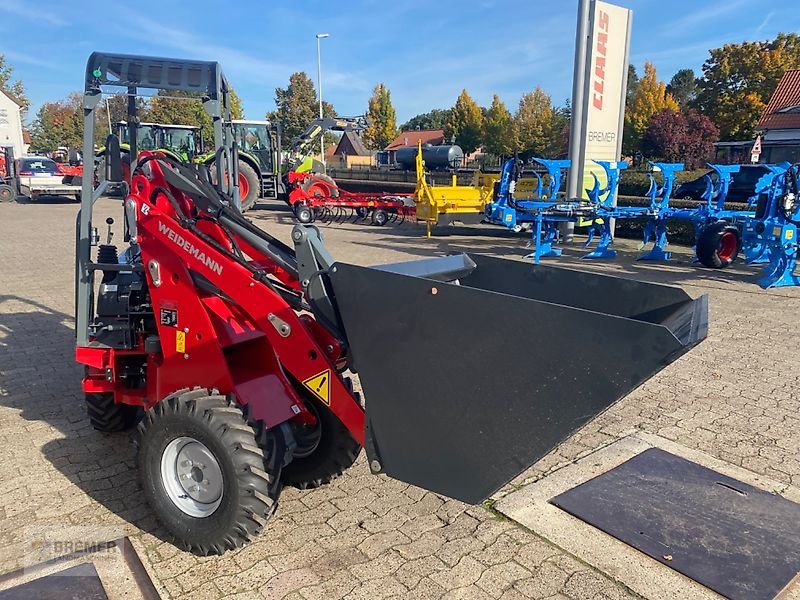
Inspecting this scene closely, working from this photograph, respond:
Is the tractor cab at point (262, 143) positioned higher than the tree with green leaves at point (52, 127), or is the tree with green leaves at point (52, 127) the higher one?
the tree with green leaves at point (52, 127)

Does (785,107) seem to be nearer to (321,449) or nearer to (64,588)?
(321,449)

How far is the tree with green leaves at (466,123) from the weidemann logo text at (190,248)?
46.8 meters

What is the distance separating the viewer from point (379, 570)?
2922 mm

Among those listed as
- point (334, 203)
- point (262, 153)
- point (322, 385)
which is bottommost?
point (322, 385)

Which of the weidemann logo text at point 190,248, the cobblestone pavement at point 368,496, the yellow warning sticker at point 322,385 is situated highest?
the weidemann logo text at point 190,248

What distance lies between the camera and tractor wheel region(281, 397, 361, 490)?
3.48 m

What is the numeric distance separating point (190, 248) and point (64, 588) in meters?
1.69

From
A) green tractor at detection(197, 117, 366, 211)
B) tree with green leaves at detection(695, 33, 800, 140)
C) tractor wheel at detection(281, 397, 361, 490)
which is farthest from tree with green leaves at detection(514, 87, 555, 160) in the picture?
tractor wheel at detection(281, 397, 361, 490)

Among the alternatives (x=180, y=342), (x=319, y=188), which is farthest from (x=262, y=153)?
(x=180, y=342)

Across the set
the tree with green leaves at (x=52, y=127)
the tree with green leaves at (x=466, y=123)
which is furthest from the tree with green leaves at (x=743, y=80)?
the tree with green leaves at (x=52, y=127)

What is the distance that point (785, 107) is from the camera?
1342 inches

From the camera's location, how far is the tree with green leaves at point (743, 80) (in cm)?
3925

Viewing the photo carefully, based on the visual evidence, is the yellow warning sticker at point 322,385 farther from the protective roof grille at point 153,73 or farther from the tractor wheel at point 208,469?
the protective roof grille at point 153,73

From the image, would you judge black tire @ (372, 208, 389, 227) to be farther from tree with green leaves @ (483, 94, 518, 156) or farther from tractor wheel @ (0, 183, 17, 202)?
tree with green leaves @ (483, 94, 518, 156)
